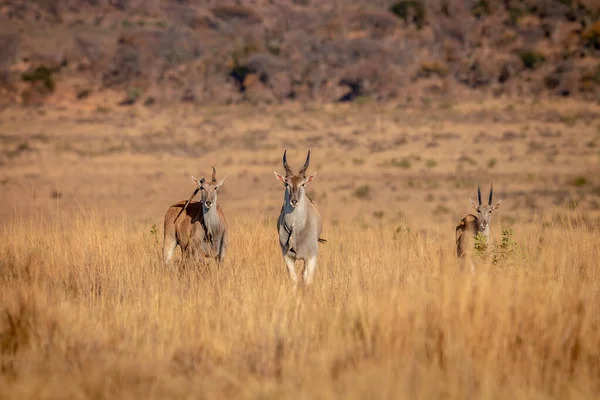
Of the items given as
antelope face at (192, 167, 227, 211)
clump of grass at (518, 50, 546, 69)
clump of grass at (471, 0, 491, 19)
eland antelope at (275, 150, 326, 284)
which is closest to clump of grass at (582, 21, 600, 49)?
clump of grass at (518, 50, 546, 69)

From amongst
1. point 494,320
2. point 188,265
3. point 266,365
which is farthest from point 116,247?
point 494,320

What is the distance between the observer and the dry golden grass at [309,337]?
5.50 metres

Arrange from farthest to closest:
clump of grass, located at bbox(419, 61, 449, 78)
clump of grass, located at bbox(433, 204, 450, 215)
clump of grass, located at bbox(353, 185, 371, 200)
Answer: clump of grass, located at bbox(419, 61, 449, 78)
clump of grass, located at bbox(353, 185, 371, 200)
clump of grass, located at bbox(433, 204, 450, 215)

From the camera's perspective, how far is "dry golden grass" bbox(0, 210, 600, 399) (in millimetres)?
5496

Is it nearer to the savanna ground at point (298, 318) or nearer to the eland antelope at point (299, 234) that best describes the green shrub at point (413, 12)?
the savanna ground at point (298, 318)

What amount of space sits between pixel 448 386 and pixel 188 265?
4473mm

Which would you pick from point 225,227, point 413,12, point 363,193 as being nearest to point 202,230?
point 225,227

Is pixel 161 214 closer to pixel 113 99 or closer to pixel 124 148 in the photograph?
pixel 124 148

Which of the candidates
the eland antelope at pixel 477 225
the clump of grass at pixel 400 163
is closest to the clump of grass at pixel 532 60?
the clump of grass at pixel 400 163

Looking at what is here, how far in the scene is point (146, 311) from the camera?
23.2 feet

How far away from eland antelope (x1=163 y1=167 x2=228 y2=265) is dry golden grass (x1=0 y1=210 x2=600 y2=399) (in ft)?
3.90

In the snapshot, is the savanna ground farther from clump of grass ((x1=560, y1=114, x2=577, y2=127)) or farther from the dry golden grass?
clump of grass ((x1=560, y1=114, x2=577, y2=127))

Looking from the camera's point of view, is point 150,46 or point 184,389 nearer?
point 184,389

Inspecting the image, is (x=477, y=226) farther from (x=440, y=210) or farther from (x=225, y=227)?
(x=440, y=210)
